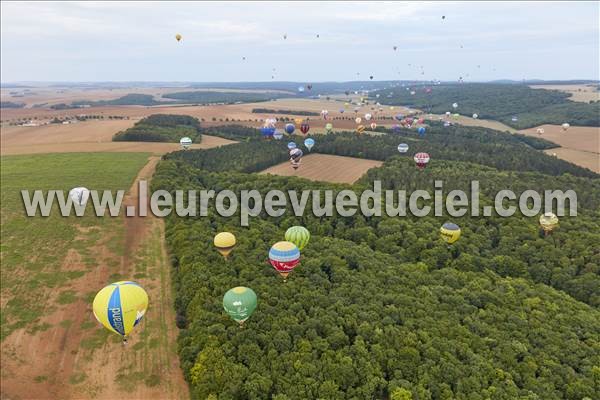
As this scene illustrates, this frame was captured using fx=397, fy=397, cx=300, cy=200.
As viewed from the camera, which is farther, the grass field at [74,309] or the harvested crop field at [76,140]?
the harvested crop field at [76,140]

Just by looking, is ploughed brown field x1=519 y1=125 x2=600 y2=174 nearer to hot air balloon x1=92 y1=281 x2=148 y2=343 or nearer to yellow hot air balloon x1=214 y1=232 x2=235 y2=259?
yellow hot air balloon x1=214 y1=232 x2=235 y2=259

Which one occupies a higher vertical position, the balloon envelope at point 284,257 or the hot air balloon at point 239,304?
the balloon envelope at point 284,257

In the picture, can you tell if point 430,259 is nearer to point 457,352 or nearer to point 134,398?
point 457,352

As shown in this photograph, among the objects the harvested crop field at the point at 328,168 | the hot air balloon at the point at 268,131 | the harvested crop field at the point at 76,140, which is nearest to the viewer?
the harvested crop field at the point at 328,168

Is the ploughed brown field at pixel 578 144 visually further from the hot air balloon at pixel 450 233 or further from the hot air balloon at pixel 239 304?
the hot air balloon at pixel 239 304

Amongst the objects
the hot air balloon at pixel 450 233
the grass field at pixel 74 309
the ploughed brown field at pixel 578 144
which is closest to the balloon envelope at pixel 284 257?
the grass field at pixel 74 309

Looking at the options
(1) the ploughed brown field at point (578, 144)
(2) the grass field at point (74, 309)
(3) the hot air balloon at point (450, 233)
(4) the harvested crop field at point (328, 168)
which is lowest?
(2) the grass field at point (74, 309)

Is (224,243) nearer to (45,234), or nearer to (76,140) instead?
(45,234)
